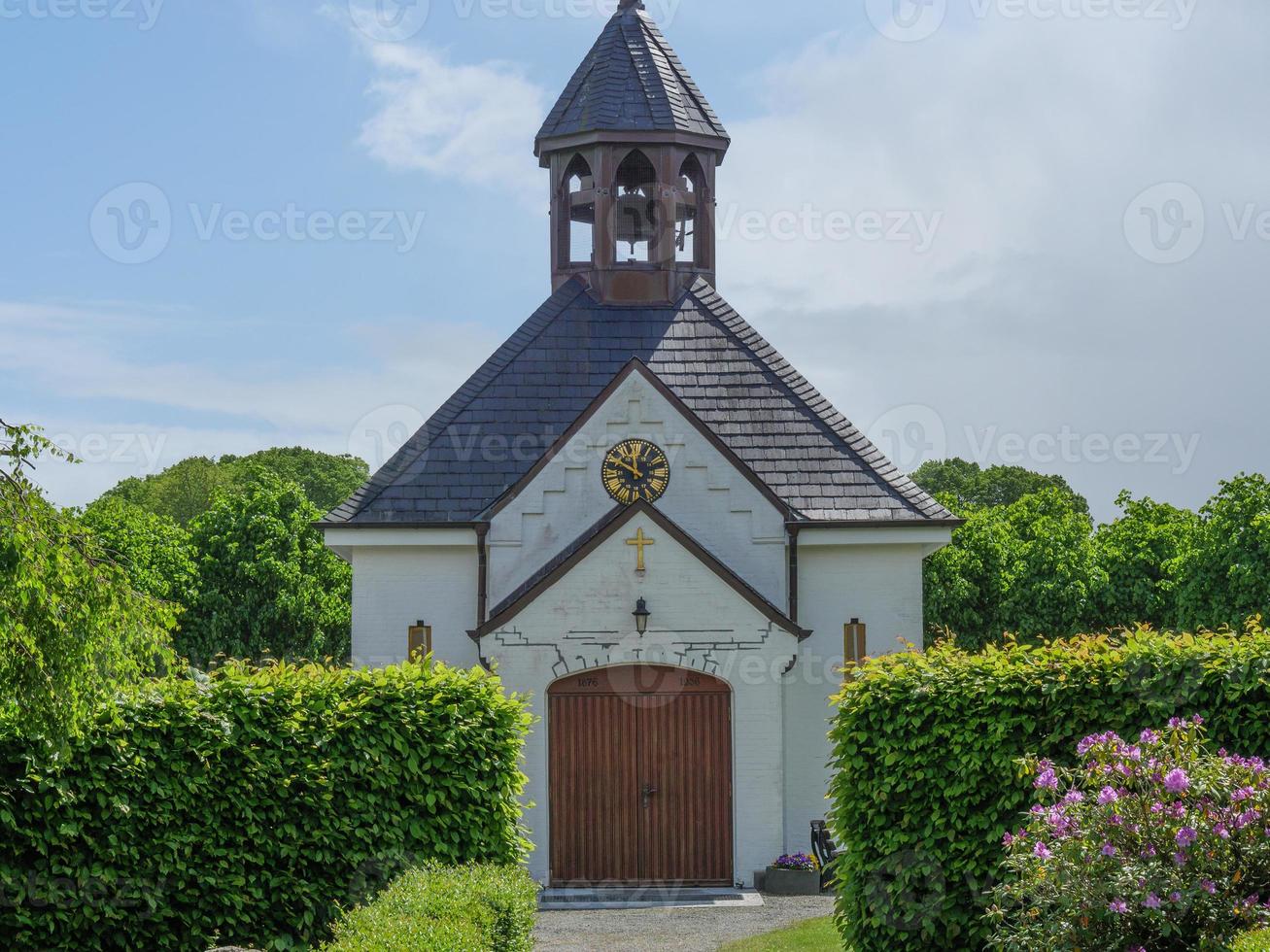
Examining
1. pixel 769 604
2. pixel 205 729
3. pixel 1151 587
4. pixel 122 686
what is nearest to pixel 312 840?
pixel 205 729

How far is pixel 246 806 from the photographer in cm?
1238

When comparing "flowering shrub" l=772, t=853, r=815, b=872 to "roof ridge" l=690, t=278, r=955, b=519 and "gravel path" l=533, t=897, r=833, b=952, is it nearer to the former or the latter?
"gravel path" l=533, t=897, r=833, b=952

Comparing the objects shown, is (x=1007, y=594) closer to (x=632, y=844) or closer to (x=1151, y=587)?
(x=1151, y=587)

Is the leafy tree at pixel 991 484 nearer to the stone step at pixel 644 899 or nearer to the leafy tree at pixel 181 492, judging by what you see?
the leafy tree at pixel 181 492

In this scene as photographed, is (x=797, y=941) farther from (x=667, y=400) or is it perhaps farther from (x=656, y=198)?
(x=656, y=198)

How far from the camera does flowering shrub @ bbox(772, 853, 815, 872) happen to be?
1845cm

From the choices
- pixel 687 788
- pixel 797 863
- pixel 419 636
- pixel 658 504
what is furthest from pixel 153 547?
pixel 797 863

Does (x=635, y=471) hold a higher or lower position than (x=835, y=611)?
higher

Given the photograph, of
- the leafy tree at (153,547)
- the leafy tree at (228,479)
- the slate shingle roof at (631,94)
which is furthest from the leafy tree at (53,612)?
the leafy tree at (228,479)

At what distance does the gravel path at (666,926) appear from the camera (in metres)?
14.9

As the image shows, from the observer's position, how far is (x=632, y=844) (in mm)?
18797

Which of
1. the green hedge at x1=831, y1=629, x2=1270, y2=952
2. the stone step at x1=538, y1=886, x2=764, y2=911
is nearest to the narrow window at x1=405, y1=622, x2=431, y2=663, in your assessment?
the stone step at x1=538, y1=886, x2=764, y2=911

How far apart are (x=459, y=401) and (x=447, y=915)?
1305 cm

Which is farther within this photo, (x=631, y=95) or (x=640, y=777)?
(x=631, y=95)
